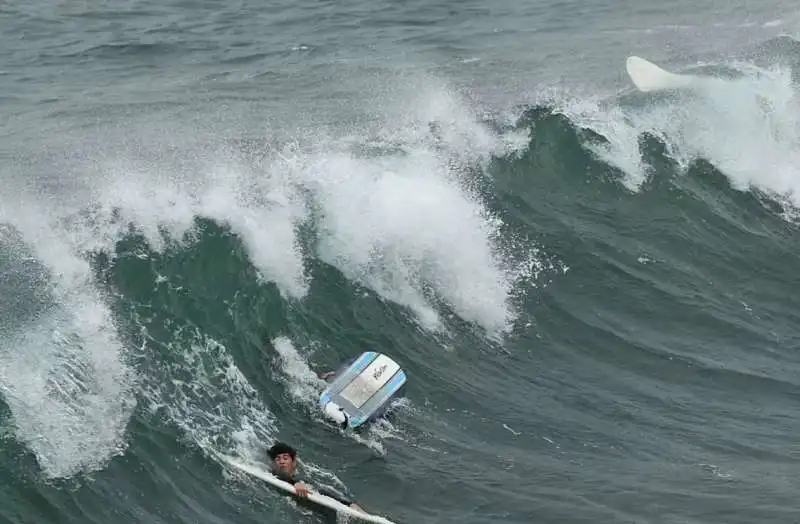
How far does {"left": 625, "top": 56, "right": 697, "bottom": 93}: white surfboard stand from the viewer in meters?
24.6

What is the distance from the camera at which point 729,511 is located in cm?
1337

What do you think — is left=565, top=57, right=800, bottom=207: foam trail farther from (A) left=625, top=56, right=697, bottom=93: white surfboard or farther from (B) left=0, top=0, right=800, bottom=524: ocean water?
(A) left=625, top=56, right=697, bottom=93: white surfboard

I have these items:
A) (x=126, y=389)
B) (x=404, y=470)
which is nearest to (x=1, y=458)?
(x=126, y=389)

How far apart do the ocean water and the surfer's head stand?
408mm

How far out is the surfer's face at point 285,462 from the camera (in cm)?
1381

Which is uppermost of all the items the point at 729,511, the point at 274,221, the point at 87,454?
the point at 274,221

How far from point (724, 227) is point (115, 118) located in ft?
39.2

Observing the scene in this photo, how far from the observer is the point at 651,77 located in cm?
2489

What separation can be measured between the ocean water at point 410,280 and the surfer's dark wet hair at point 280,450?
0.35 metres

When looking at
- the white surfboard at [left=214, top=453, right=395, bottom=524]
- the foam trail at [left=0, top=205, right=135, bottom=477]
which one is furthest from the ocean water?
the white surfboard at [left=214, top=453, right=395, bottom=524]

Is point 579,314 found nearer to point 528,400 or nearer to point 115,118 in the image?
point 528,400

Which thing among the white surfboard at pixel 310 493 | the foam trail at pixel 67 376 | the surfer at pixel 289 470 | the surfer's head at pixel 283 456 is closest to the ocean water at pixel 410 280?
the foam trail at pixel 67 376

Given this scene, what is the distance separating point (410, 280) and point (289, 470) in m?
5.29

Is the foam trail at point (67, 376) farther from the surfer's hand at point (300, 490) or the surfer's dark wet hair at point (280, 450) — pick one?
the surfer's hand at point (300, 490)
